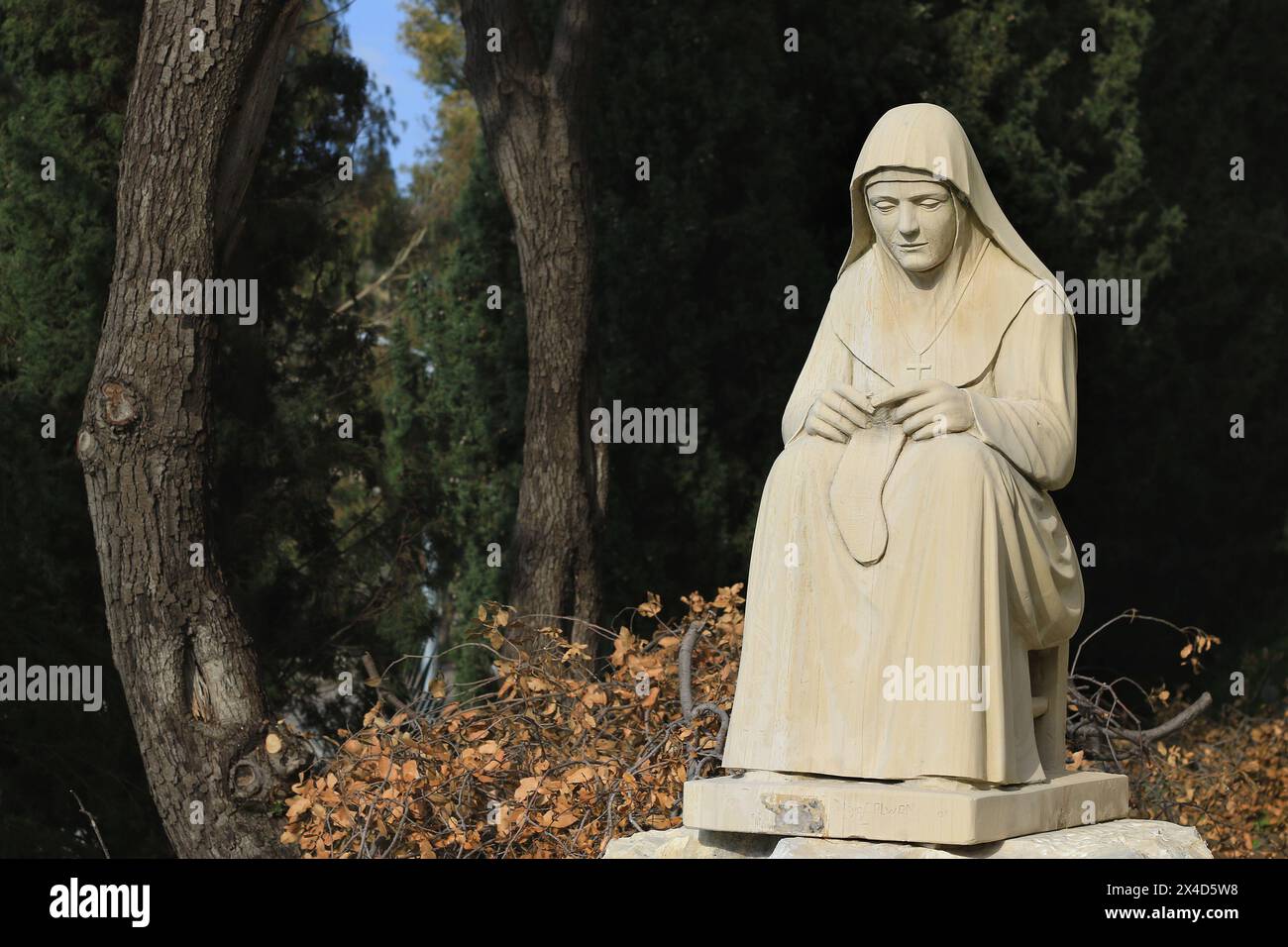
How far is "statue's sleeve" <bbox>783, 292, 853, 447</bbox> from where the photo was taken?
16.3 ft

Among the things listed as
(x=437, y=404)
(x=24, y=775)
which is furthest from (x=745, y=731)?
(x=437, y=404)

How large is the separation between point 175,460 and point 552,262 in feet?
8.03

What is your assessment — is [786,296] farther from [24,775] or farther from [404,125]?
[404,125]

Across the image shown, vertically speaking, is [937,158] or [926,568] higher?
[937,158]

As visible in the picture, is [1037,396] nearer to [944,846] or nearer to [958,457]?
[958,457]

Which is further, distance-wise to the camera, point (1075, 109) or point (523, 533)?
point (1075, 109)

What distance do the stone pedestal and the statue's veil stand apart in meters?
1.47

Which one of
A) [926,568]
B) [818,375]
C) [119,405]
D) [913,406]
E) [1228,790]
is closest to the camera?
[926,568]

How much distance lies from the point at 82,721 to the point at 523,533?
2269 millimetres

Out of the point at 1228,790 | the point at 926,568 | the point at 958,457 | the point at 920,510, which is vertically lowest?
the point at 1228,790

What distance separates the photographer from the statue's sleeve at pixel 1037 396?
15.3 ft

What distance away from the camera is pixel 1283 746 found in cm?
798

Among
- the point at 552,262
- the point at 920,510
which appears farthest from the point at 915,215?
the point at 552,262

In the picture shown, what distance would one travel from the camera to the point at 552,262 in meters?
8.31
